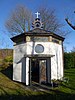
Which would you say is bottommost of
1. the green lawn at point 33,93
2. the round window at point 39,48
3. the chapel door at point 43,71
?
the green lawn at point 33,93

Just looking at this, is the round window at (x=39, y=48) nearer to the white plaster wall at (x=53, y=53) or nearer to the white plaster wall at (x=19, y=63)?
the white plaster wall at (x=53, y=53)

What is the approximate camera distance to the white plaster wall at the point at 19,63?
17891 millimetres

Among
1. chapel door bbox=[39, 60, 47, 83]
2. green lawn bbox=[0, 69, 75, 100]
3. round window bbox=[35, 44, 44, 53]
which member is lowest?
green lawn bbox=[0, 69, 75, 100]

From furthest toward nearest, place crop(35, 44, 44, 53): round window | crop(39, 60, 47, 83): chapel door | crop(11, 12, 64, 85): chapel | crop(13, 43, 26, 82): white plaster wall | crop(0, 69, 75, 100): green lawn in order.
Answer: crop(39, 60, 47, 83): chapel door, crop(13, 43, 26, 82): white plaster wall, crop(35, 44, 44, 53): round window, crop(11, 12, 64, 85): chapel, crop(0, 69, 75, 100): green lawn

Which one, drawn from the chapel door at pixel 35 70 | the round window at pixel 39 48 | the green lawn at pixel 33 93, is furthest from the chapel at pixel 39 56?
the green lawn at pixel 33 93

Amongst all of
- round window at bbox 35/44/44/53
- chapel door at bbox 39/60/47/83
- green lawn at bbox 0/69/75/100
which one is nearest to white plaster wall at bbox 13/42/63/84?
round window at bbox 35/44/44/53

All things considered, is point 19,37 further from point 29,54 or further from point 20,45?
point 29,54

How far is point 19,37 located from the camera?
18734mm

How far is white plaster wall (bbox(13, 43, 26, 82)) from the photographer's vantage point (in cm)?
1789

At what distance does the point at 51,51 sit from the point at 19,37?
11.7 feet

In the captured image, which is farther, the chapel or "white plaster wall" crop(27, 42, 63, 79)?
"white plaster wall" crop(27, 42, 63, 79)

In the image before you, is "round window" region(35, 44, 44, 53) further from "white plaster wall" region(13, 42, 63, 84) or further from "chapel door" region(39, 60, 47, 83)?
"chapel door" region(39, 60, 47, 83)

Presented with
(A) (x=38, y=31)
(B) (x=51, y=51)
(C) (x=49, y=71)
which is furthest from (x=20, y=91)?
(A) (x=38, y=31)

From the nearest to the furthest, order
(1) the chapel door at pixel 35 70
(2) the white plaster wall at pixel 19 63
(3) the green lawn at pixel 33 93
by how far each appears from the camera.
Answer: (3) the green lawn at pixel 33 93 → (2) the white plaster wall at pixel 19 63 → (1) the chapel door at pixel 35 70
